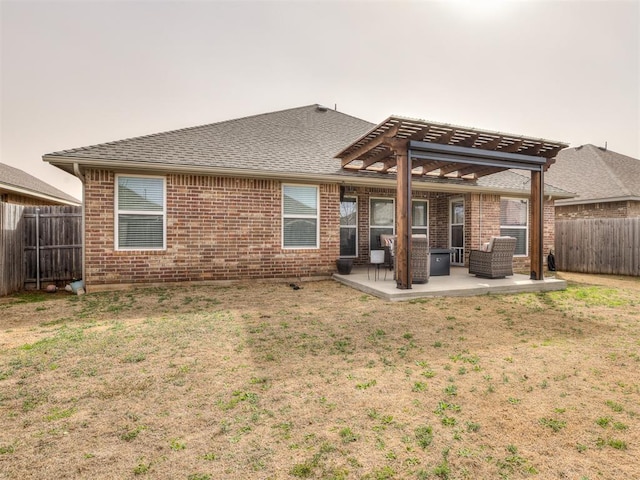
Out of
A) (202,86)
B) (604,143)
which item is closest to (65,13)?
(202,86)

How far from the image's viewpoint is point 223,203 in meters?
7.93

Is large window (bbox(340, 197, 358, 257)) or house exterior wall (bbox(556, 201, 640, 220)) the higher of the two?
house exterior wall (bbox(556, 201, 640, 220))

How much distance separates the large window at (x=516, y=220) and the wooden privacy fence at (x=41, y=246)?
1309 cm

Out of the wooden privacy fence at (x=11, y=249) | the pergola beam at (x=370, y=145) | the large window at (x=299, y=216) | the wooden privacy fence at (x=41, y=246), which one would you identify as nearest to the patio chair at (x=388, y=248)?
the large window at (x=299, y=216)

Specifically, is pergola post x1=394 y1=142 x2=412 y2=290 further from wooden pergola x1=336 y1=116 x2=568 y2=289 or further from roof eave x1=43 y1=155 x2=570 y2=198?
roof eave x1=43 y1=155 x2=570 y2=198

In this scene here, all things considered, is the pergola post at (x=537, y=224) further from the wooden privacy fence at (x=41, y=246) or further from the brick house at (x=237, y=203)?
the wooden privacy fence at (x=41, y=246)

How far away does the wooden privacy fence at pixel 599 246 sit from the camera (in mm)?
10492

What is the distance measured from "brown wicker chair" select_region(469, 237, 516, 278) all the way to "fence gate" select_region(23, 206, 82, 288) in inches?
415

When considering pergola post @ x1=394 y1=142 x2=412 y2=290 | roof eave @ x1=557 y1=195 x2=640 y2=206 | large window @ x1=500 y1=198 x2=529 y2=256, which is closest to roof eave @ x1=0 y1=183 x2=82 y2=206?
pergola post @ x1=394 y1=142 x2=412 y2=290

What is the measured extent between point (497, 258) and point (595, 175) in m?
11.4

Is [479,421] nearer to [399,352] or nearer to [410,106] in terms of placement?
[399,352]

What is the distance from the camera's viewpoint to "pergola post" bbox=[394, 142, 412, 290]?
640 centimetres

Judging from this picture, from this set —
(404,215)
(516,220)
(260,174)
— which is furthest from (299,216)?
(516,220)

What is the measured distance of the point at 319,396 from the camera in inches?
102
